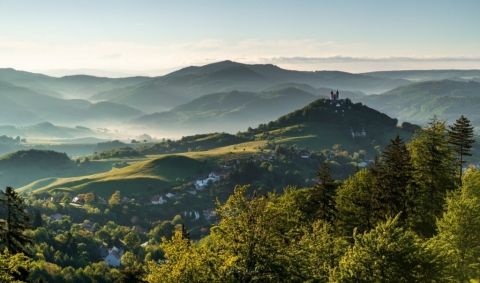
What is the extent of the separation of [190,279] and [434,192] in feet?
149

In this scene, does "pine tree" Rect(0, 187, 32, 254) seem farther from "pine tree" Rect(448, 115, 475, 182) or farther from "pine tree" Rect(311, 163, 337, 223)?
"pine tree" Rect(448, 115, 475, 182)

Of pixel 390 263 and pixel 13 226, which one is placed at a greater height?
pixel 13 226

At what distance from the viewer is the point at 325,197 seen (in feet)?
234

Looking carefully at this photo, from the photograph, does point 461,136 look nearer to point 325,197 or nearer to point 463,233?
point 325,197

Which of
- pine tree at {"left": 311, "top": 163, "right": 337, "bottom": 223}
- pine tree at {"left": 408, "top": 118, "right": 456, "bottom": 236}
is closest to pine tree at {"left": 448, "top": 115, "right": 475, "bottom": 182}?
pine tree at {"left": 408, "top": 118, "right": 456, "bottom": 236}

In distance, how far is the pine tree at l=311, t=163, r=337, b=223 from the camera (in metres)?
70.9

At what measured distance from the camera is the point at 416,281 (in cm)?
4088

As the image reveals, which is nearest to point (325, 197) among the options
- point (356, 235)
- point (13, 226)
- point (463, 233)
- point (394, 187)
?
point (394, 187)

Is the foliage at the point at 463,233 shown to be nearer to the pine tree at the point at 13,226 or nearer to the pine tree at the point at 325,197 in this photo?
the pine tree at the point at 325,197

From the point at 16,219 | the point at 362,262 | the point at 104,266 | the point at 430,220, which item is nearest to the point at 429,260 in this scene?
the point at 362,262

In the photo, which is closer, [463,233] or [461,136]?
[463,233]

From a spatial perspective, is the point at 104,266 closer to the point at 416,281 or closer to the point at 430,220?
the point at 430,220

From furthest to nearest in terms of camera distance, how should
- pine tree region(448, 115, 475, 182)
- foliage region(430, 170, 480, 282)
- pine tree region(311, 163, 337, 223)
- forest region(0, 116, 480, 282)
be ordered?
1. pine tree region(448, 115, 475, 182)
2. pine tree region(311, 163, 337, 223)
3. foliage region(430, 170, 480, 282)
4. forest region(0, 116, 480, 282)

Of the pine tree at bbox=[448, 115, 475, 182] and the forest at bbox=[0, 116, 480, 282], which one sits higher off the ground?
the pine tree at bbox=[448, 115, 475, 182]
